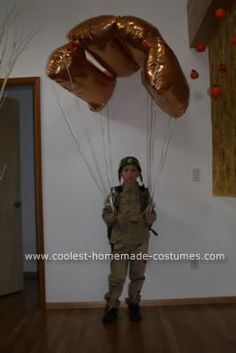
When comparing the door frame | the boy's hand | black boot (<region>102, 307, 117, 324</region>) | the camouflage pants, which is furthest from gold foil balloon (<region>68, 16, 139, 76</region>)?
black boot (<region>102, 307, 117, 324</region>)

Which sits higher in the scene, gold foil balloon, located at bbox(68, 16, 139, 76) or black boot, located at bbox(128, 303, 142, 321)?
gold foil balloon, located at bbox(68, 16, 139, 76)

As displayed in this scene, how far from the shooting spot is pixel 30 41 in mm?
3217

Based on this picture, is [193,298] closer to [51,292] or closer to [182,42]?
[51,292]

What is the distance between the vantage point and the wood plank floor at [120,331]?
93.1 inches

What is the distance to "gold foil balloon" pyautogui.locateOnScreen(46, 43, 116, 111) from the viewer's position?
7.72ft

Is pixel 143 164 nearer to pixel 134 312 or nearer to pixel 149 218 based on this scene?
pixel 149 218

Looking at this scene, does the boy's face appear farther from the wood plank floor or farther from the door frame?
the wood plank floor

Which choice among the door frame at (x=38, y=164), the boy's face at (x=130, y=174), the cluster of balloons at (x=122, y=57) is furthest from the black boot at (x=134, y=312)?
the cluster of balloons at (x=122, y=57)

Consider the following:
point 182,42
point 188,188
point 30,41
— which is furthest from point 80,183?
point 182,42

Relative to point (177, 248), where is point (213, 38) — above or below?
above

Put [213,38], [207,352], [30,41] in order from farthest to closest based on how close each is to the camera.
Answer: [30,41]
[213,38]
[207,352]

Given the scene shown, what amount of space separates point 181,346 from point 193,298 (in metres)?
0.88

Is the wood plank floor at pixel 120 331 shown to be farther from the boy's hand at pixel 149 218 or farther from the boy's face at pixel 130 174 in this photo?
the boy's face at pixel 130 174

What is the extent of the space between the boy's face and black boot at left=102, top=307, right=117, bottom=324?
37.0 inches
